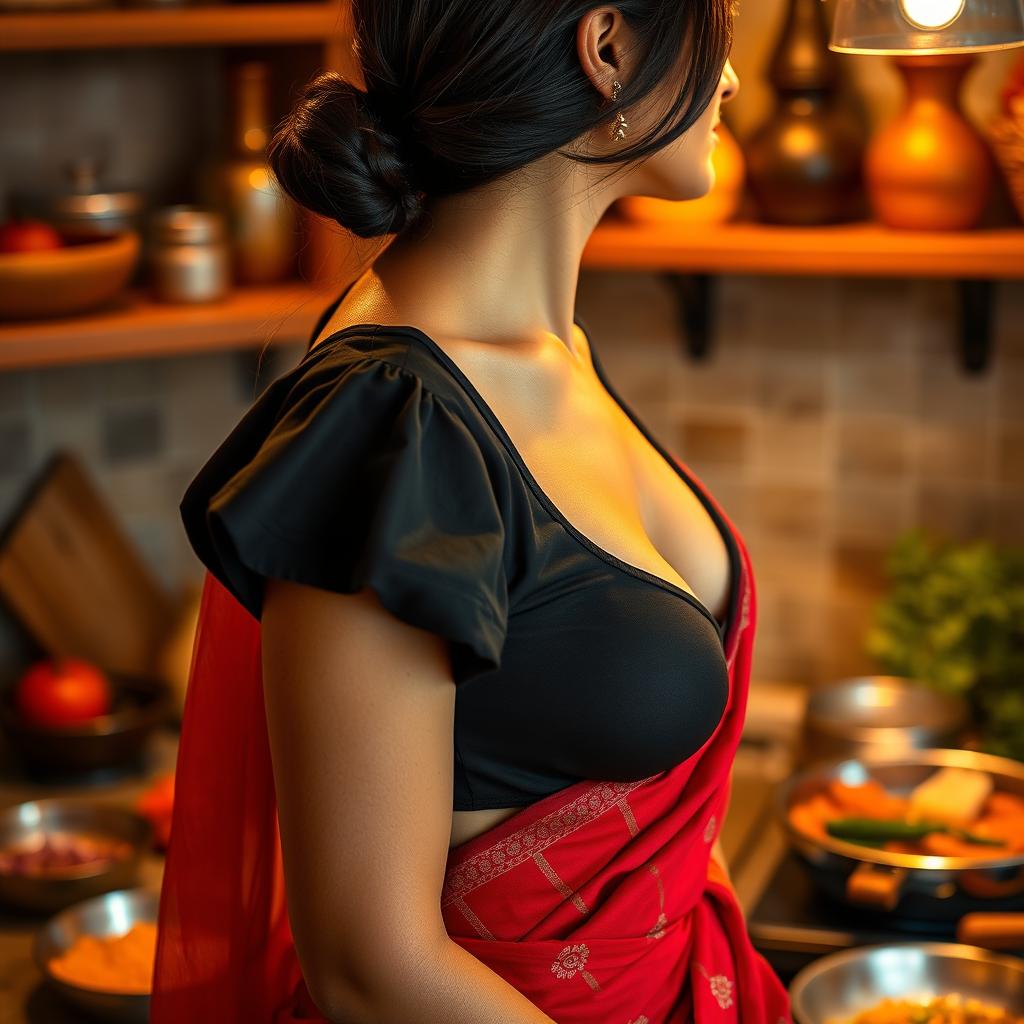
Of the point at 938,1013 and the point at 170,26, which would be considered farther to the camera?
the point at 170,26

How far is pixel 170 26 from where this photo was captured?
171cm

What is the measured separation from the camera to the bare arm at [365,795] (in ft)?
2.75

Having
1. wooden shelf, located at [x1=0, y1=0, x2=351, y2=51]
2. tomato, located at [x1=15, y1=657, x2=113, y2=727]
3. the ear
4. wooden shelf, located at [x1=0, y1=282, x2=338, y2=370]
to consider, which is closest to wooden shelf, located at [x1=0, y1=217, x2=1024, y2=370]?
wooden shelf, located at [x1=0, y1=282, x2=338, y2=370]

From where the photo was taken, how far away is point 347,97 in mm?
1009

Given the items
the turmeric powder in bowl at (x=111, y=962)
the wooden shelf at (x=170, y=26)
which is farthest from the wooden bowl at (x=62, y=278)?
the turmeric powder in bowl at (x=111, y=962)

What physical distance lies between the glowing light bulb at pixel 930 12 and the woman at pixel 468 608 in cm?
12

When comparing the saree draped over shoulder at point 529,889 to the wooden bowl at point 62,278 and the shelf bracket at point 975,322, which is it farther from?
the shelf bracket at point 975,322

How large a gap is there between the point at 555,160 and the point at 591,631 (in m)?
0.33

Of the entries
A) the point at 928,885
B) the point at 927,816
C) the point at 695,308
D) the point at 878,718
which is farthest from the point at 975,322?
the point at 928,885

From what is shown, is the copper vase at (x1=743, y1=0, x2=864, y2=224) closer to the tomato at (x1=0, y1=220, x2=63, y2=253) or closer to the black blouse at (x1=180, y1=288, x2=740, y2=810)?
the tomato at (x1=0, y1=220, x2=63, y2=253)

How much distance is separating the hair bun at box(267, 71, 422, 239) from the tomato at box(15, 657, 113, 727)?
108 cm

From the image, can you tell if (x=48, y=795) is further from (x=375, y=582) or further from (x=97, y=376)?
(x=375, y=582)

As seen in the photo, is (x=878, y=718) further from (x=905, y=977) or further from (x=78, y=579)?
(x=78, y=579)

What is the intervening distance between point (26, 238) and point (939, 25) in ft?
3.68
